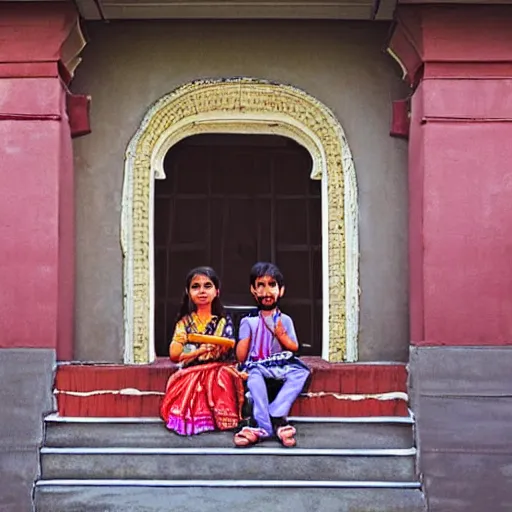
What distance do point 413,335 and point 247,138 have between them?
2605 millimetres

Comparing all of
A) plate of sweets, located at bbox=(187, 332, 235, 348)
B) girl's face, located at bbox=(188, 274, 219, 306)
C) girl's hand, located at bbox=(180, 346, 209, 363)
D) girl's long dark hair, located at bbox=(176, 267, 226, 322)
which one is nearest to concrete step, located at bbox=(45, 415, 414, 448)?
girl's hand, located at bbox=(180, 346, 209, 363)

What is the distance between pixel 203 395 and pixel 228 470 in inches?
18.7

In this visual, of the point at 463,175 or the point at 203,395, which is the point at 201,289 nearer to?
the point at 203,395

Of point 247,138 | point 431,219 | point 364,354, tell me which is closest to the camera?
point 431,219

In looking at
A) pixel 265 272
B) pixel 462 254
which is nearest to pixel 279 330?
pixel 265 272

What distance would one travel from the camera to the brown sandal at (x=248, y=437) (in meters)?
4.65

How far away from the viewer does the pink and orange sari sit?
15.6 ft

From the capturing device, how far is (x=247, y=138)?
6.87m

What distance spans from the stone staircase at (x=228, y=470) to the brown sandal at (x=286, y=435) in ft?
0.18

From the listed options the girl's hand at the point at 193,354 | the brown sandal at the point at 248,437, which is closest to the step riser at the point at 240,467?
the brown sandal at the point at 248,437

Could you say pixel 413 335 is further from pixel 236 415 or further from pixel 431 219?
pixel 236 415

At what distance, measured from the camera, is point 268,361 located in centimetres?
476

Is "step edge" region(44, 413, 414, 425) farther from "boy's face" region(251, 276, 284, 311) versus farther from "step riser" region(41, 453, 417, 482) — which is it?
"boy's face" region(251, 276, 284, 311)

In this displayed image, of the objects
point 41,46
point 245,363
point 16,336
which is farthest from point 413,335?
point 41,46
